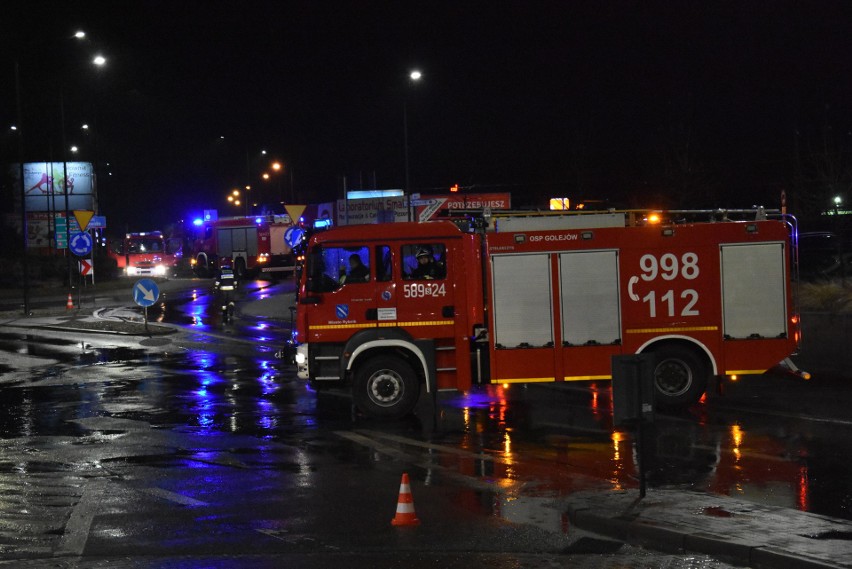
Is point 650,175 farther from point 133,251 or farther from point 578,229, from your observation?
point 133,251

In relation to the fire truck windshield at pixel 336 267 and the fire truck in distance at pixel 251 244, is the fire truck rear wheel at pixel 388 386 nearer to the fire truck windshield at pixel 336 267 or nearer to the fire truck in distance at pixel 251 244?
the fire truck windshield at pixel 336 267

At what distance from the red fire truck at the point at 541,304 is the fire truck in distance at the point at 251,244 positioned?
3421 centimetres

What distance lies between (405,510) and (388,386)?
17.0ft

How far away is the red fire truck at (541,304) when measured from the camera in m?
13.1

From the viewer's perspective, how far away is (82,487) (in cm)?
954

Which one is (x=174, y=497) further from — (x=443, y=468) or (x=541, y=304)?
(x=541, y=304)

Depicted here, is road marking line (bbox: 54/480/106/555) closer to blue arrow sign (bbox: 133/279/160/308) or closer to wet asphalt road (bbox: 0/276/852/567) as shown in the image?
wet asphalt road (bbox: 0/276/852/567)

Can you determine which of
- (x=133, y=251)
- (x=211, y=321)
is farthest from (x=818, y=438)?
(x=133, y=251)


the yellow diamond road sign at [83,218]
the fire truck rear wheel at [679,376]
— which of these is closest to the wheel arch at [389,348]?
the fire truck rear wheel at [679,376]

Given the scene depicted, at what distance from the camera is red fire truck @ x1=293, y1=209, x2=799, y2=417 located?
13.1 m

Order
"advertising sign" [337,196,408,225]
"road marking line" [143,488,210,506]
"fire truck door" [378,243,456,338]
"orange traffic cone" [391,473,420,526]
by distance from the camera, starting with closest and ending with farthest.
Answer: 1. "orange traffic cone" [391,473,420,526]
2. "road marking line" [143,488,210,506]
3. "fire truck door" [378,243,456,338]
4. "advertising sign" [337,196,408,225]

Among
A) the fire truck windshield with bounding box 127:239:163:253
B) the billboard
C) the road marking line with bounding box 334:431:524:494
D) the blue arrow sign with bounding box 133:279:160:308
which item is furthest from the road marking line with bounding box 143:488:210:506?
the billboard

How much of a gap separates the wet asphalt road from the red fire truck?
72 cm

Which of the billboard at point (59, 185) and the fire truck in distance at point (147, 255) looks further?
the billboard at point (59, 185)
